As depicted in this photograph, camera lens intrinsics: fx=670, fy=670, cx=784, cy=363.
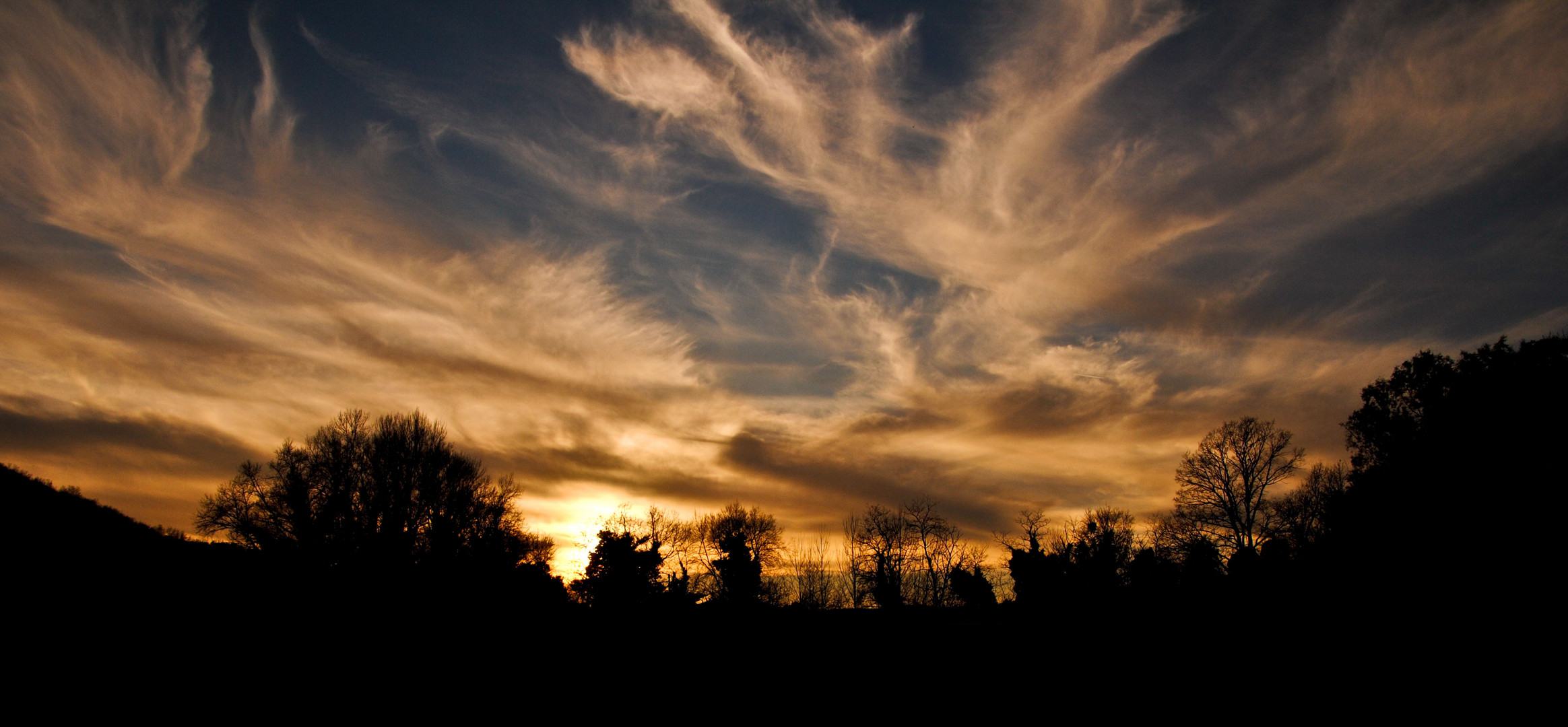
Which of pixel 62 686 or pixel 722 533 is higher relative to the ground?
pixel 722 533

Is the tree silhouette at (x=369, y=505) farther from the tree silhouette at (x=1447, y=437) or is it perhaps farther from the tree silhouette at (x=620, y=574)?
the tree silhouette at (x=1447, y=437)

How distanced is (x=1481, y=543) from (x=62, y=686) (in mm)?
41582

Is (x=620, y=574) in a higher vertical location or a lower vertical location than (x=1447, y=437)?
lower

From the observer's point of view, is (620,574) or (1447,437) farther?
(620,574)

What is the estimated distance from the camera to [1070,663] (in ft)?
50.0

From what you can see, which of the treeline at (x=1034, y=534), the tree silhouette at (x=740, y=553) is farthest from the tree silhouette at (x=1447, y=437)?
the tree silhouette at (x=740, y=553)

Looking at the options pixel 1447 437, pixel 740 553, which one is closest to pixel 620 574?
pixel 740 553

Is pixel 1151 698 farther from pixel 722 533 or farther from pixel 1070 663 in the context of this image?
pixel 722 533

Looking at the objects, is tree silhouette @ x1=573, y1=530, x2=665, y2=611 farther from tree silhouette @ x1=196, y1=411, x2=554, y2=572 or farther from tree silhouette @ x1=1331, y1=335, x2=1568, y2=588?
tree silhouette @ x1=1331, y1=335, x2=1568, y2=588

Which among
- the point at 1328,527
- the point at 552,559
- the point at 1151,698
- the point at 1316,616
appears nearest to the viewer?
the point at 1151,698

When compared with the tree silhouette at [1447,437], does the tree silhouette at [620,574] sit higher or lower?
lower

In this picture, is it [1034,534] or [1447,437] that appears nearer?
[1447,437]

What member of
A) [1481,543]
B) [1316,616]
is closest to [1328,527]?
[1481,543]

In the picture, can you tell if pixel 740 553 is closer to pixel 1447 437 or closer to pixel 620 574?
pixel 620 574
